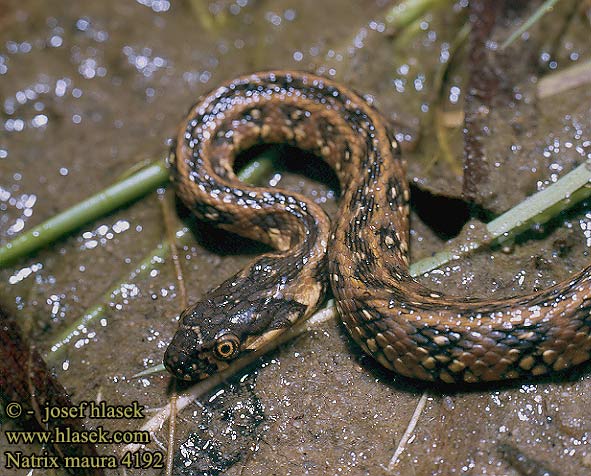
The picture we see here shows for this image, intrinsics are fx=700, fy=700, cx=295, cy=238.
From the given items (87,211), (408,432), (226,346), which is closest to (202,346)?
(226,346)

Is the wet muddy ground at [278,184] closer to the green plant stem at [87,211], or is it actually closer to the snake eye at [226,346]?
the green plant stem at [87,211]

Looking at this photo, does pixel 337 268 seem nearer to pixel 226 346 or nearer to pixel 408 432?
pixel 226 346

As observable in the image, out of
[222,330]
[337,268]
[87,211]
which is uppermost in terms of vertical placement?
[337,268]

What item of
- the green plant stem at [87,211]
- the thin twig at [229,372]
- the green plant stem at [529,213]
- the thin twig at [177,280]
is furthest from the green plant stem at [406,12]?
the thin twig at [229,372]

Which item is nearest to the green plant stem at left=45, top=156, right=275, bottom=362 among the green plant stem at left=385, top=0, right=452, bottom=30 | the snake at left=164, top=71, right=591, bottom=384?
the snake at left=164, top=71, right=591, bottom=384

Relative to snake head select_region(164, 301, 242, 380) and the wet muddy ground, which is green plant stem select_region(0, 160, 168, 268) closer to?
the wet muddy ground

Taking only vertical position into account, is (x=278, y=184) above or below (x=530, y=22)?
below

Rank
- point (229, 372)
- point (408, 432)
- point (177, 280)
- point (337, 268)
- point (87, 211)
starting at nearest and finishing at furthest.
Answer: point (408, 432)
point (337, 268)
point (229, 372)
point (177, 280)
point (87, 211)
